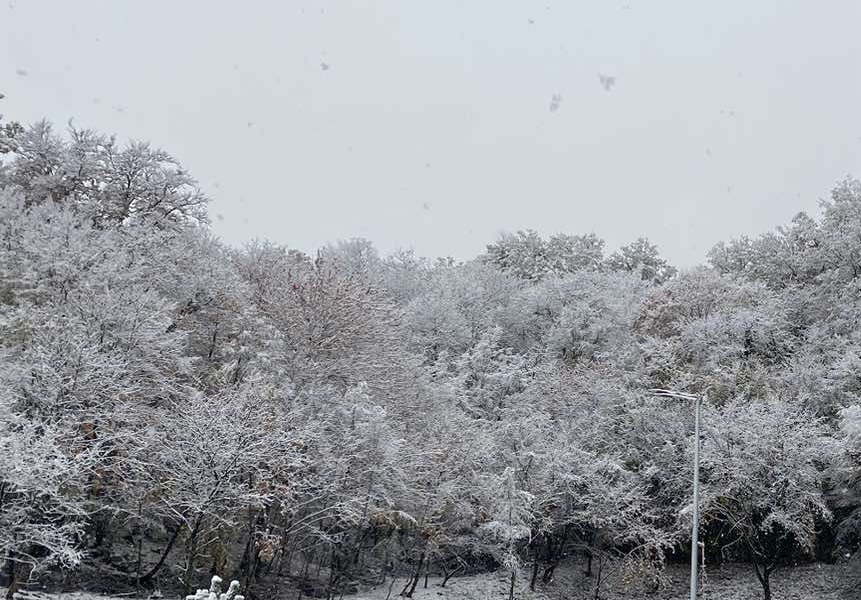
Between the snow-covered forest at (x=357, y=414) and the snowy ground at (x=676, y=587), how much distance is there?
1.39ft

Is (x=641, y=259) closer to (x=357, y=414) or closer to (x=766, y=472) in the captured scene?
(x=766, y=472)

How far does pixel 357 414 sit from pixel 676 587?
43.4ft

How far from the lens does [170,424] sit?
49.2 ft

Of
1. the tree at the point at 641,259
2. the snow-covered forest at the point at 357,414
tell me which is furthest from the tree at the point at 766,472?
the tree at the point at 641,259

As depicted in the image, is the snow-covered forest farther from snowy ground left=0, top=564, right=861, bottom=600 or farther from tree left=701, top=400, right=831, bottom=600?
snowy ground left=0, top=564, right=861, bottom=600

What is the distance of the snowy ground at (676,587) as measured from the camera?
20.5 m

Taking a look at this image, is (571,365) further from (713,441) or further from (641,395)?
(713,441)

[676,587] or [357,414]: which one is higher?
[357,414]

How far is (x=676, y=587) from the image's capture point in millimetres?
22328

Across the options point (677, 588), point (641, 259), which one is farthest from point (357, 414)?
point (641, 259)

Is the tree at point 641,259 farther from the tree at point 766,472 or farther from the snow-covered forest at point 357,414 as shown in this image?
the tree at point 766,472

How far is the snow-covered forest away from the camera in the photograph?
14359 mm

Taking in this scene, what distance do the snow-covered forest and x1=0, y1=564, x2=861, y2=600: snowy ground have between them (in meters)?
0.42

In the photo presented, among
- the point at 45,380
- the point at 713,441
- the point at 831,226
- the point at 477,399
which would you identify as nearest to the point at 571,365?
the point at 477,399
